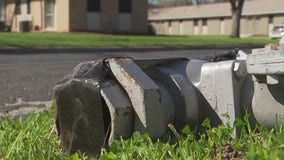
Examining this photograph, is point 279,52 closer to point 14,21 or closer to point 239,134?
point 239,134

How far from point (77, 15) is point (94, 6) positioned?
175cm

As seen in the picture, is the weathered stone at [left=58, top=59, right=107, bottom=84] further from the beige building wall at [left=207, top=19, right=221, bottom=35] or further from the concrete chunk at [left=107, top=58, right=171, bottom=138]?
the beige building wall at [left=207, top=19, right=221, bottom=35]

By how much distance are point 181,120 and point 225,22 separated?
5982 centimetres

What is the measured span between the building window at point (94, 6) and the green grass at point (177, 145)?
34039mm

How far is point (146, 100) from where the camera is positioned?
3.10 meters

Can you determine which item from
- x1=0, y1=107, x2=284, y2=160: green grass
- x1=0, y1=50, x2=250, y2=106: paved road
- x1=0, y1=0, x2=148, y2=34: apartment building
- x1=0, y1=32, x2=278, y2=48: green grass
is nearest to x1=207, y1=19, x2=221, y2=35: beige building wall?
x1=0, y1=0, x2=148, y2=34: apartment building

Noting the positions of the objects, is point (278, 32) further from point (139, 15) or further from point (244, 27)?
point (244, 27)

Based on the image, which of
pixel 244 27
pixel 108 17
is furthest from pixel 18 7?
pixel 244 27

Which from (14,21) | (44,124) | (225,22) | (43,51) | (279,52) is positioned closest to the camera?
(279,52)

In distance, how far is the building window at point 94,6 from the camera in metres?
37.0

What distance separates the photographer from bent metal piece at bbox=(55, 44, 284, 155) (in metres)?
3.12

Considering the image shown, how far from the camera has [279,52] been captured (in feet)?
9.39

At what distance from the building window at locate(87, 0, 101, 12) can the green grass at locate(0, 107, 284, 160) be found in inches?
1340

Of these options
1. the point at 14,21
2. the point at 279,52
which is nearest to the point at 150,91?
the point at 279,52
